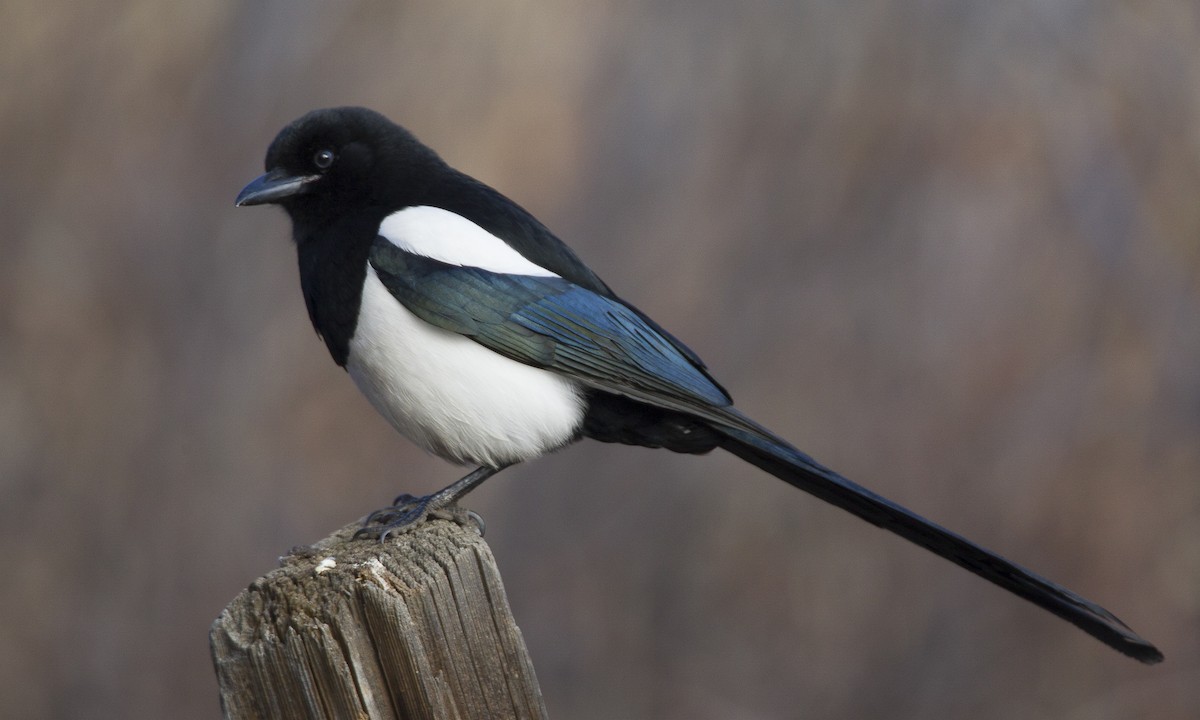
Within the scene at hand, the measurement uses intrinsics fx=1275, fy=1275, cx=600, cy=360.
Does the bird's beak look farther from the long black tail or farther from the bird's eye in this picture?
the long black tail

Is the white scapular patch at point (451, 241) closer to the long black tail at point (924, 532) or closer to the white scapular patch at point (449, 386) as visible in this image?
the white scapular patch at point (449, 386)

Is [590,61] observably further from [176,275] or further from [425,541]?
[425,541]

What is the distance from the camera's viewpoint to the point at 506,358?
2.51m

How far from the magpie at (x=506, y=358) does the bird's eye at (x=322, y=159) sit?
183 mm

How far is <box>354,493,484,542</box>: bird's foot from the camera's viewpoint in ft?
7.33

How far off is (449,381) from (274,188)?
0.63 meters

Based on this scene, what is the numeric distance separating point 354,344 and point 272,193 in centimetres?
44

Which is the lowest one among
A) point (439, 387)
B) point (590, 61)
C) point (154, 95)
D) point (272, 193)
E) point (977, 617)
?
point (977, 617)

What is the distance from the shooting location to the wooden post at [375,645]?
1622mm

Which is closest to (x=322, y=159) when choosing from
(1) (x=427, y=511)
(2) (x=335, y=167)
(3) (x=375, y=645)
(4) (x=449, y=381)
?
(2) (x=335, y=167)

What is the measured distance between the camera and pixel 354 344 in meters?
2.51

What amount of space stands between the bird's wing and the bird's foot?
0.32 metres

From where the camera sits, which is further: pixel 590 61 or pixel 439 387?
pixel 590 61

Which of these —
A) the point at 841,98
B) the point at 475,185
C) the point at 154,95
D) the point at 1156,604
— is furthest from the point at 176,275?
the point at 1156,604
